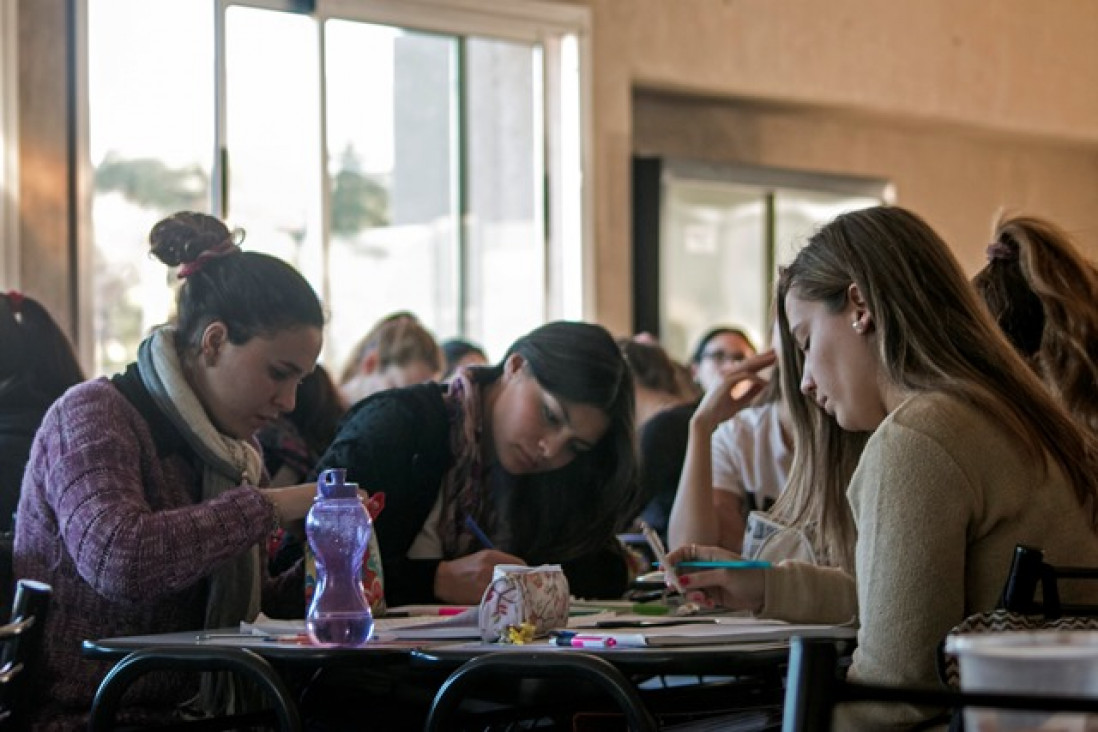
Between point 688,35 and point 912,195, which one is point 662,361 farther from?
point 912,195

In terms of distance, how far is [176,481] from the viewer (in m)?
2.77

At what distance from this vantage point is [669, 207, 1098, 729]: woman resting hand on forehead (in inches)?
76.2

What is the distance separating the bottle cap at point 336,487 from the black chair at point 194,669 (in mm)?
349

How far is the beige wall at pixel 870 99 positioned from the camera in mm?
8766

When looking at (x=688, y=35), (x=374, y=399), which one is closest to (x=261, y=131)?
(x=688, y=35)

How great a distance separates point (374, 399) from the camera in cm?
321

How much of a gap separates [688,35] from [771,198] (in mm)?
1131

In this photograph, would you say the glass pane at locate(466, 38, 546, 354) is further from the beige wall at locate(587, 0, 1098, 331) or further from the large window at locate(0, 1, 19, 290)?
the large window at locate(0, 1, 19, 290)

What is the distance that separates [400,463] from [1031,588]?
1518 millimetres

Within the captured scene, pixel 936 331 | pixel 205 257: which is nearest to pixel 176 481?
pixel 205 257

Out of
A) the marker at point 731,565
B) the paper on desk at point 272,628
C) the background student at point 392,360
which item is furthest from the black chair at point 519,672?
the background student at point 392,360

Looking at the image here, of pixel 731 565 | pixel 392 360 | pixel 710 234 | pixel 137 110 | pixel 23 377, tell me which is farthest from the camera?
pixel 710 234

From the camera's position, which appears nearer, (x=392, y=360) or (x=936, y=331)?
(x=936, y=331)

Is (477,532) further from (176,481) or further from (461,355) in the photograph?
(461,355)
